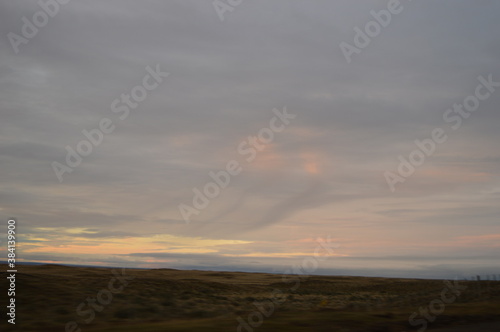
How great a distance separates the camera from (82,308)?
77.4ft

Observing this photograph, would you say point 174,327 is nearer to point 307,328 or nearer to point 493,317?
point 307,328

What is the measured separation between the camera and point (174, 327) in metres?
17.9

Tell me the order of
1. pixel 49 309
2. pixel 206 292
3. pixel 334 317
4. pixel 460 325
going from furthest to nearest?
pixel 206 292 < pixel 49 309 < pixel 334 317 < pixel 460 325

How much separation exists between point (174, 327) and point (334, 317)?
724cm

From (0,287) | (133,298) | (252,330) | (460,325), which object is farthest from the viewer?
(133,298)

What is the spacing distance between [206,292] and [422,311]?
18.1m

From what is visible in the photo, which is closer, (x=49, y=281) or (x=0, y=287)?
(x=0, y=287)

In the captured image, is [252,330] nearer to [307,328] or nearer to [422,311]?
[307,328]

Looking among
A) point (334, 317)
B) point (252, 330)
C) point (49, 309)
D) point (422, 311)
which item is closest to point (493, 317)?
point (422, 311)

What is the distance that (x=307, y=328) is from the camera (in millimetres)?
17453

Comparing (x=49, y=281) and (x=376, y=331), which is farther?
(x=49, y=281)

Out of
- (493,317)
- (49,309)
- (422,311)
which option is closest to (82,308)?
(49,309)

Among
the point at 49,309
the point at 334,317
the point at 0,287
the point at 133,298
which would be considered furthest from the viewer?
the point at 133,298

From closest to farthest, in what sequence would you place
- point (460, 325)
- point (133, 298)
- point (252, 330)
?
1. point (252, 330)
2. point (460, 325)
3. point (133, 298)
